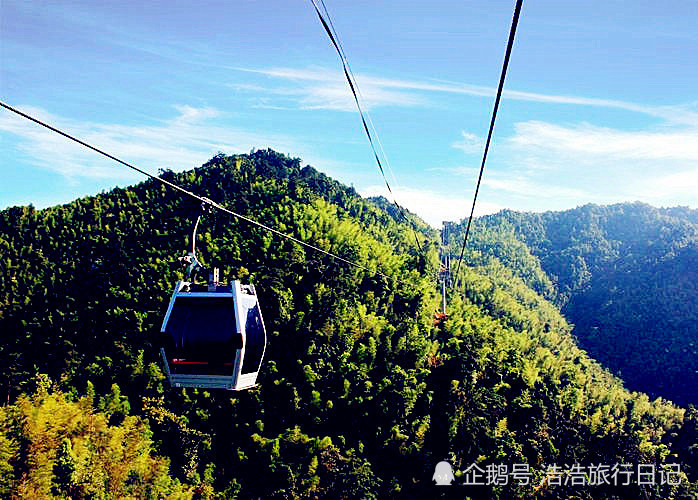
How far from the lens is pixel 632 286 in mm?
142625

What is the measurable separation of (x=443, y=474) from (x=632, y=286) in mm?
130748

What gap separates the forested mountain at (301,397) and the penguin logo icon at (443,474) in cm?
60

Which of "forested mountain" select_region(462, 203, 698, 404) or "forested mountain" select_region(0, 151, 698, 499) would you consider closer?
"forested mountain" select_region(0, 151, 698, 499)

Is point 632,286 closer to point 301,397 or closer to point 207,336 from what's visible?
point 301,397

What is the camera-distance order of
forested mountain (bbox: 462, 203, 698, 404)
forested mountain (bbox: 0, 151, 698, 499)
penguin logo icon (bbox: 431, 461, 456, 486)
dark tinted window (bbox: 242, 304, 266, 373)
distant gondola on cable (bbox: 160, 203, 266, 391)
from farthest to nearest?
forested mountain (bbox: 462, 203, 698, 404), penguin logo icon (bbox: 431, 461, 456, 486), forested mountain (bbox: 0, 151, 698, 499), dark tinted window (bbox: 242, 304, 266, 373), distant gondola on cable (bbox: 160, 203, 266, 391)

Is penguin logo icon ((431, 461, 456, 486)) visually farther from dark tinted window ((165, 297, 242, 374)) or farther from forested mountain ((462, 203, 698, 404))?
forested mountain ((462, 203, 698, 404))

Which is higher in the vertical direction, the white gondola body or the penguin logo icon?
the white gondola body

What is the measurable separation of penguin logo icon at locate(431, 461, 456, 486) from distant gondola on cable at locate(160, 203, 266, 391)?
107 feet

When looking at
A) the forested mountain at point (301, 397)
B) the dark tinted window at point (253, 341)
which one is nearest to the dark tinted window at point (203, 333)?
the dark tinted window at point (253, 341)

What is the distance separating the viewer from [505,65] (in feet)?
12.6

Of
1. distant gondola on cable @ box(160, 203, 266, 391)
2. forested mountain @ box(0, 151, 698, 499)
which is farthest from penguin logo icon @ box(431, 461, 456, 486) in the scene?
distant gondola on cable @ box(160, 203, 266, 391)

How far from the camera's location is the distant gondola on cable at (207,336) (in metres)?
7.10

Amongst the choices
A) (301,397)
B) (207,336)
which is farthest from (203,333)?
(301,397)

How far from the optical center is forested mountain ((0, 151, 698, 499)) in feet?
104
